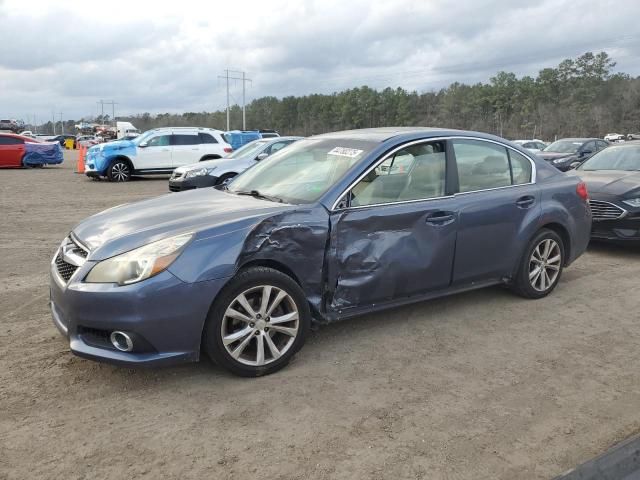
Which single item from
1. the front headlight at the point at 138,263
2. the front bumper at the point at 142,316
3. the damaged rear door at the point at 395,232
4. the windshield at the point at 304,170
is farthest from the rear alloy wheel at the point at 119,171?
the front headlight at the point at 138,263

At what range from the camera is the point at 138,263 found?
3.39 metres

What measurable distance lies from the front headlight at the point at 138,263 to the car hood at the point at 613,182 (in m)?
6.05

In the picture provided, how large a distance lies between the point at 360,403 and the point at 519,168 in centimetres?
294

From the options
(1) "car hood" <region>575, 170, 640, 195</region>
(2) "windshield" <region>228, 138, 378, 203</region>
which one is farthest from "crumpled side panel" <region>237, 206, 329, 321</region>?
(1) "car hood" <region>575, 170, 640, 195</region>

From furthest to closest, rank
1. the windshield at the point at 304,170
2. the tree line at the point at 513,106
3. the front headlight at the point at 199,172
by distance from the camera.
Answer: the tree line at the point at 513,106, the front headlight at the point at 199,172, the windshield at the point at 304,170

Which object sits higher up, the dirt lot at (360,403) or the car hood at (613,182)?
the car hood at (613,182)

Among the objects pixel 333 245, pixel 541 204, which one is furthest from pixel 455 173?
pixel 333 245

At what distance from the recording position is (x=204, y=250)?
346 centimetres

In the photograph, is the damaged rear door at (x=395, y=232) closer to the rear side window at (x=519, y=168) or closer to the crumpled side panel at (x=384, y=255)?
the crumpled side panel at (x=384, y=255)

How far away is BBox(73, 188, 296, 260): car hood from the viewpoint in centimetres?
355

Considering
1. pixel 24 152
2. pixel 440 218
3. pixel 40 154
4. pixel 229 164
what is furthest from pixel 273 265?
pixel 40 154

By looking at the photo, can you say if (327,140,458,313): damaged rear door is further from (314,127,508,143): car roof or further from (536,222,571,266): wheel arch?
(536,222,571,266): wheel arch

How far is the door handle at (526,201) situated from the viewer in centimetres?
502

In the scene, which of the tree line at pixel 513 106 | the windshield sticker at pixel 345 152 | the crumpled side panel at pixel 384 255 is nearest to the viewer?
the crumpled side panel at pixel 384 255
